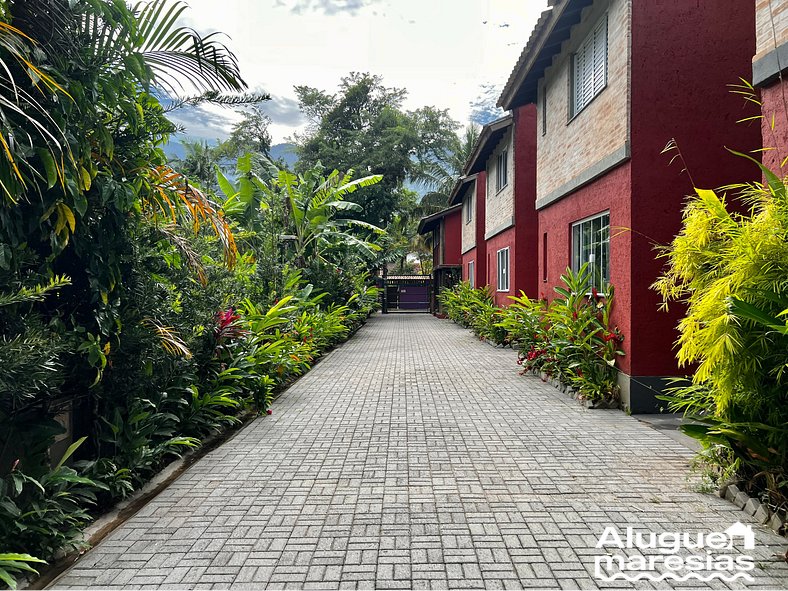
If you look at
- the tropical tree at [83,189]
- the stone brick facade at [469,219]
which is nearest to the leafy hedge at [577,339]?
the tropical tree at [83,189]

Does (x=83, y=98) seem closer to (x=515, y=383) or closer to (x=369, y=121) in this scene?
(x=515, y=383)

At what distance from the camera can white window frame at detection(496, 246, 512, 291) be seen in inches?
635

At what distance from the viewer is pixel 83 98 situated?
3.52m

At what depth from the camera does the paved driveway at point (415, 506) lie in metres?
3.23

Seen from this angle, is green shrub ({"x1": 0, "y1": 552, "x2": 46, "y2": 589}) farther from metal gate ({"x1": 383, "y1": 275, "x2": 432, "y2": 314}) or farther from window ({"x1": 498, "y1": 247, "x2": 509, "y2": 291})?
metal gate ({"x1": 383, "y1": 275, "x2": 432, "y2": 314})

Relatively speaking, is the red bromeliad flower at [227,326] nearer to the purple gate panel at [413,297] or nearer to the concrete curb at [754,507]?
the concrete curb at [754,507]

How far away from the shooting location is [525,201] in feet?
48.9

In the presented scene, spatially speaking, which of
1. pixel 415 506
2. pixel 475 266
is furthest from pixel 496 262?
pixel 415 506

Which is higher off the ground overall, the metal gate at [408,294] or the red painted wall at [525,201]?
the red painted wall at [525,201]

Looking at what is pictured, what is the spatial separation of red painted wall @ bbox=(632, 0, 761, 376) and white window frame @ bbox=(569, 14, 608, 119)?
1.07m

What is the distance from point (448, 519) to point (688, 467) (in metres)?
2.57

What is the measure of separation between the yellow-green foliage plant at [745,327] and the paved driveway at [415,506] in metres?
0.51

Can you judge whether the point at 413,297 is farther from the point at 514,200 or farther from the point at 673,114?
the point at 673,114

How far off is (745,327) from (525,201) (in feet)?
38.6
